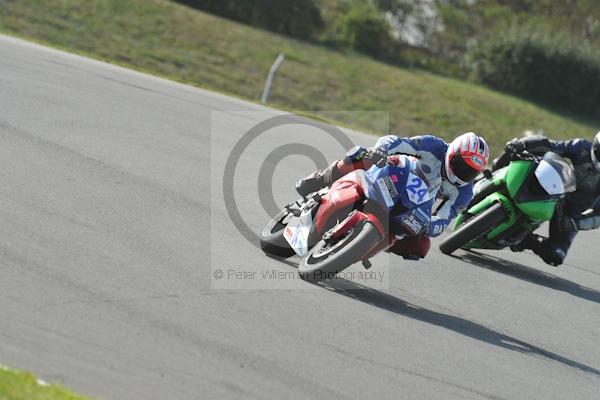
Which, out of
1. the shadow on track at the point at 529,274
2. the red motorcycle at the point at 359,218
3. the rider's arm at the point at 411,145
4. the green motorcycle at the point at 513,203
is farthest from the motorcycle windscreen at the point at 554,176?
the red motorcycle at the point at 359,218

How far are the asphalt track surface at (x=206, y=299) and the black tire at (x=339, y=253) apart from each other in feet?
0.48

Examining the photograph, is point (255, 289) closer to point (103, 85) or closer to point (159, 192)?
point (159, 192)

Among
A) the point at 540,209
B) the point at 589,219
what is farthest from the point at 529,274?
the point at 589,219

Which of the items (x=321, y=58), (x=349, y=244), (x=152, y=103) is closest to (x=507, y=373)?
(x=349, y=244)

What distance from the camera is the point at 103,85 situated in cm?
1505

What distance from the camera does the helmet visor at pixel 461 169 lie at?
27.9 feet

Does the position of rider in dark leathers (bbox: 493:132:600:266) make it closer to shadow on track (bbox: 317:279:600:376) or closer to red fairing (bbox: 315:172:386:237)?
shadow on track (bbox: 317:279:600:376)

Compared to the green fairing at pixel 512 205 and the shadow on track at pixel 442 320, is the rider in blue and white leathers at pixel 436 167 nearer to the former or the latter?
the shadow on track at pixel 442 320

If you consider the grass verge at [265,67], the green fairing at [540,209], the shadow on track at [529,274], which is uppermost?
the green fairing at [540,209]

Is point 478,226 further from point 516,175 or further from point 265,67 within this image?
point 265,67

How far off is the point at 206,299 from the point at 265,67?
22078mm

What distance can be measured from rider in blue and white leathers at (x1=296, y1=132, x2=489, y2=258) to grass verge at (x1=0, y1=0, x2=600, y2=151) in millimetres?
15141

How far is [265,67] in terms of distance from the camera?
1121 inches

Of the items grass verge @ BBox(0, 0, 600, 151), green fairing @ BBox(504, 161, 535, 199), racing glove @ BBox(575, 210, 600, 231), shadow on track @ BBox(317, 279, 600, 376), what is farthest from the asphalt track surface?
grass verge @ BBox(0, 0, 600, 151)
